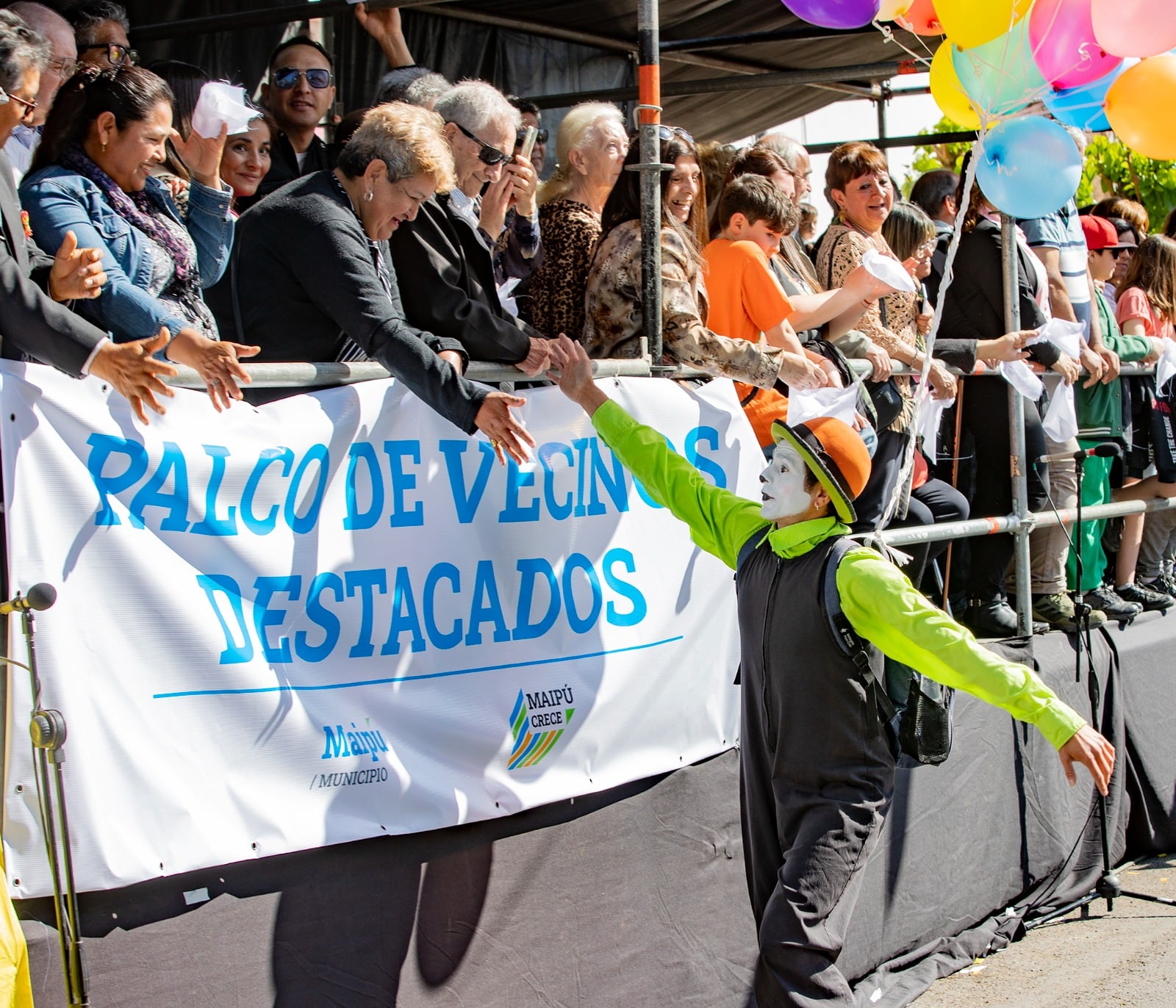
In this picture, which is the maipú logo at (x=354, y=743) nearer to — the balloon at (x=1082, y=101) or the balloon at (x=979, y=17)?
the balloon at (x=979, y=17)

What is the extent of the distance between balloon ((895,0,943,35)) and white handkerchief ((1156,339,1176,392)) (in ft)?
8.09

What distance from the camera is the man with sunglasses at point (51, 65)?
431 centimetres

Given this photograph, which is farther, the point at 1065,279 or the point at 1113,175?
the point at 1113,175

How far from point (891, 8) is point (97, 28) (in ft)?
10.3

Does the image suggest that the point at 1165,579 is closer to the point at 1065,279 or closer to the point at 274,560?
the point at 1065,279

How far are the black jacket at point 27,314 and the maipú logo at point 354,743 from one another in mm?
1096

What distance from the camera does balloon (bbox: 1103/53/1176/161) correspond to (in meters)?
4.77

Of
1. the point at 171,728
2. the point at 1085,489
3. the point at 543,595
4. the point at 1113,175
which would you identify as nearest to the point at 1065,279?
the point at 1085,489

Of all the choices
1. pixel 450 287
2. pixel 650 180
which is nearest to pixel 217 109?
pixel 450 287

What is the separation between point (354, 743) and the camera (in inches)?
140

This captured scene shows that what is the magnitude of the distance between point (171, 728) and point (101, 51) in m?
3.07

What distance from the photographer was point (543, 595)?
13.1 feet

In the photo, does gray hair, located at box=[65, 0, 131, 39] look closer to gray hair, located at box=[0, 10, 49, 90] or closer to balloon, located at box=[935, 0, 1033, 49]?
gray hair, located at box=[0, 10, 49, 90]

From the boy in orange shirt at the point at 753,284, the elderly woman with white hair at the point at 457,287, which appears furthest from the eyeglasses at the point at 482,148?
the boy in orange shirt at the point at 753,284
